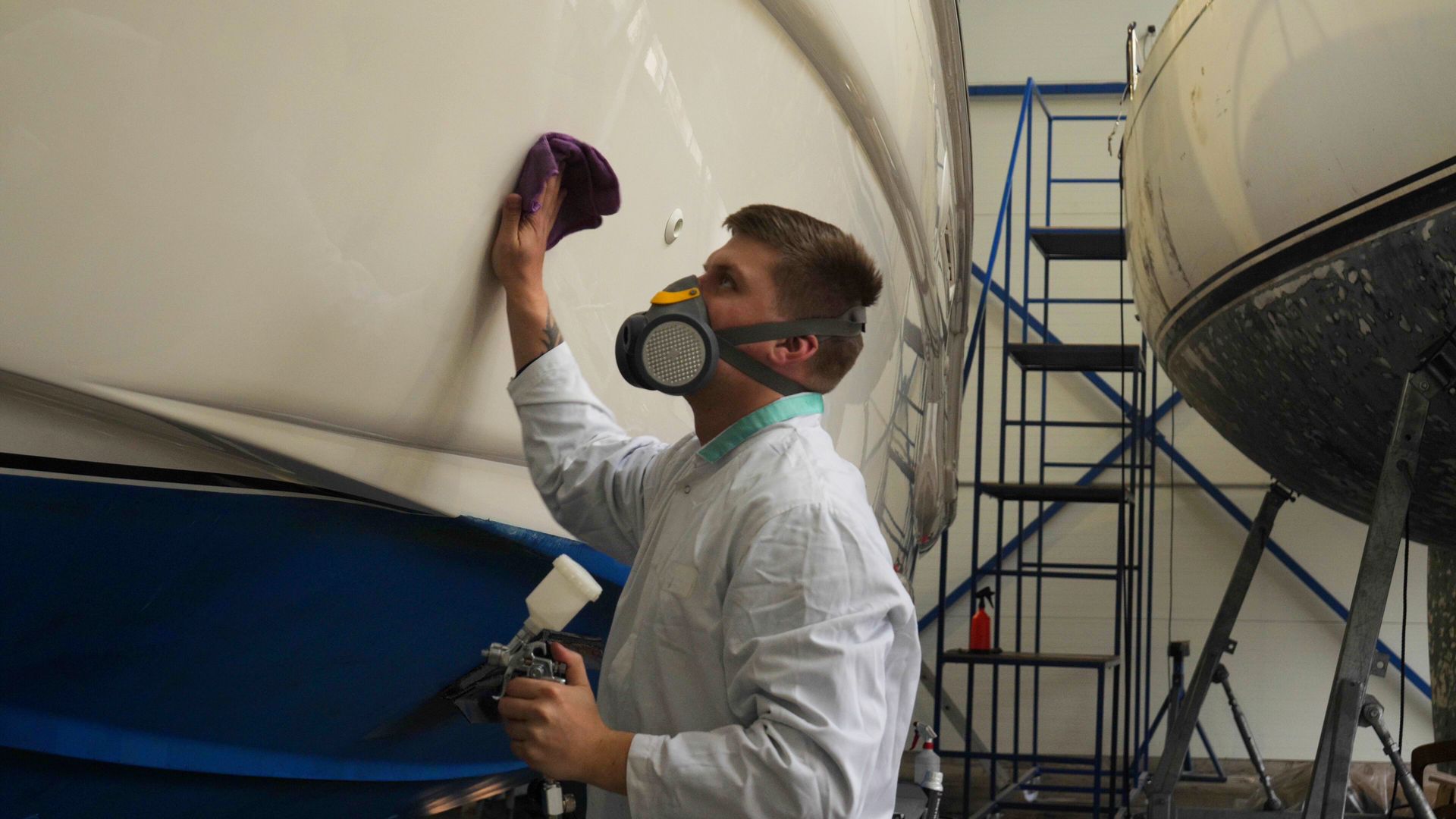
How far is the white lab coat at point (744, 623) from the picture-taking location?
2.67 ft

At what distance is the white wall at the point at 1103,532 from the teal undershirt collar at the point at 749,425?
15.6 feet

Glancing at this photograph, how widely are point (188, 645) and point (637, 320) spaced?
1.28ft

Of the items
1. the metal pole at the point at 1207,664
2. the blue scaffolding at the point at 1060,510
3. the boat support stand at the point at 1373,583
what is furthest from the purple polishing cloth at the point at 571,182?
the blue scaffolding at the point at 1060,510

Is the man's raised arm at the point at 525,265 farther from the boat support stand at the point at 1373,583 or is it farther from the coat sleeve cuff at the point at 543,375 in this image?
the boat support stand at the point at 1373,583

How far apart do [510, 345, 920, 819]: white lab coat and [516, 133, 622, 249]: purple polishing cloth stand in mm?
107

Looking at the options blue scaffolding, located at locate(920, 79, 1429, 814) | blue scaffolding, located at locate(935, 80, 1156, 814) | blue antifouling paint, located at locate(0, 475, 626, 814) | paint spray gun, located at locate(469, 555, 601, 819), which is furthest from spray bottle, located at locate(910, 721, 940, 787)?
blue scaffolding, located at locate(935, 80, 1156, 814)

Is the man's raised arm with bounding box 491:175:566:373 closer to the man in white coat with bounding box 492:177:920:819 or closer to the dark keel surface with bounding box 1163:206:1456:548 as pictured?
the man in white coat with bounding box 492:177:920:819

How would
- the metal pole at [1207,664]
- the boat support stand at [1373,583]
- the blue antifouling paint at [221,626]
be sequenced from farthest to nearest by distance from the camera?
1. the metal pole at [1207,664]
2. the boat support stand at [1373,583]
3. the blue antifouling paint at [221,626]

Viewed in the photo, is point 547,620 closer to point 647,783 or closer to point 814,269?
point 647,783

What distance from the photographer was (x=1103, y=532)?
19.6 feet

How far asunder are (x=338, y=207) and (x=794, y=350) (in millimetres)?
430

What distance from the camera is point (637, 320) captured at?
939mm

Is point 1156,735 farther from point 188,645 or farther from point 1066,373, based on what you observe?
point 188,645

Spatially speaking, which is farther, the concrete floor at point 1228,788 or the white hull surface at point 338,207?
the concrete floor at point 1228,788
